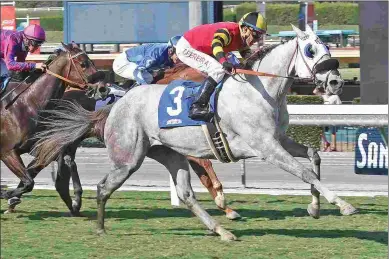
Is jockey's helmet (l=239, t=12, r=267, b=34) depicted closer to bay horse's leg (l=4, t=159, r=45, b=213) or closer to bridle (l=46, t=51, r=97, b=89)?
bridle (l=46, t=51, r=97, b=89)

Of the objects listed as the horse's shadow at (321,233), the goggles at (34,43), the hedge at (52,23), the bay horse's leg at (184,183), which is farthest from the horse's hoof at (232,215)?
the hedge at (52,23)

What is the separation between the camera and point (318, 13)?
17.3 meters

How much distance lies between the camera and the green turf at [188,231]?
25.1 feet

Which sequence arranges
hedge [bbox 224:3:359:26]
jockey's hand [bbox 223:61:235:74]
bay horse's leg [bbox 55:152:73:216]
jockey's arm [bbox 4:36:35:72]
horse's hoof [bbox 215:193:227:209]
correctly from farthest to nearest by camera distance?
hedge [bbox 224:3:359:26] < jockey's arm [bbox 4:36:35:72] < bay horse's leg [bbox 55:152:73:216] < horse's hoof [bbox 215:193:227:209] < jockey's hand [bbox 223:61:235:74]

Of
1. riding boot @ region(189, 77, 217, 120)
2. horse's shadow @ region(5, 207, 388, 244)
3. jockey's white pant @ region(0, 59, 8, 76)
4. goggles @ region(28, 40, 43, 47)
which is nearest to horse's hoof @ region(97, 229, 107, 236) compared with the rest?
horse's shadow @ region(5, 207, 388, 244)

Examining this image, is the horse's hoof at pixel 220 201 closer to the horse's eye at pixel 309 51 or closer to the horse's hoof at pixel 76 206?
the horse's hoof at pixel 76 206

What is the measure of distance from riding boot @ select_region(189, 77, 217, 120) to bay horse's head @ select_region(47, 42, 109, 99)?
6.70 ft

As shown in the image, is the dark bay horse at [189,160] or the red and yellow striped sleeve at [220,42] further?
the dark bay horse at [189,160]

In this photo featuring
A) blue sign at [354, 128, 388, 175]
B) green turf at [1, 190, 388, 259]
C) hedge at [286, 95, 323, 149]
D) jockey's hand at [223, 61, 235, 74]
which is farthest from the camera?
hedge at [286, 95, 323, 149]

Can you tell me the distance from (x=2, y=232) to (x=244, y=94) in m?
2.37

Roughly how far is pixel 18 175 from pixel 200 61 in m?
2.26

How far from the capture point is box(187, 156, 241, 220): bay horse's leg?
9.55m

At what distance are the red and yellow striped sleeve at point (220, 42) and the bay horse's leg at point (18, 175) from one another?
2.41 meters

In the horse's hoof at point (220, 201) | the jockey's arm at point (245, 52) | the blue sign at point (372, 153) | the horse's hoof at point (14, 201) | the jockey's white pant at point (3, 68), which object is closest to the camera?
the jockey's arm at point (245, 52)
